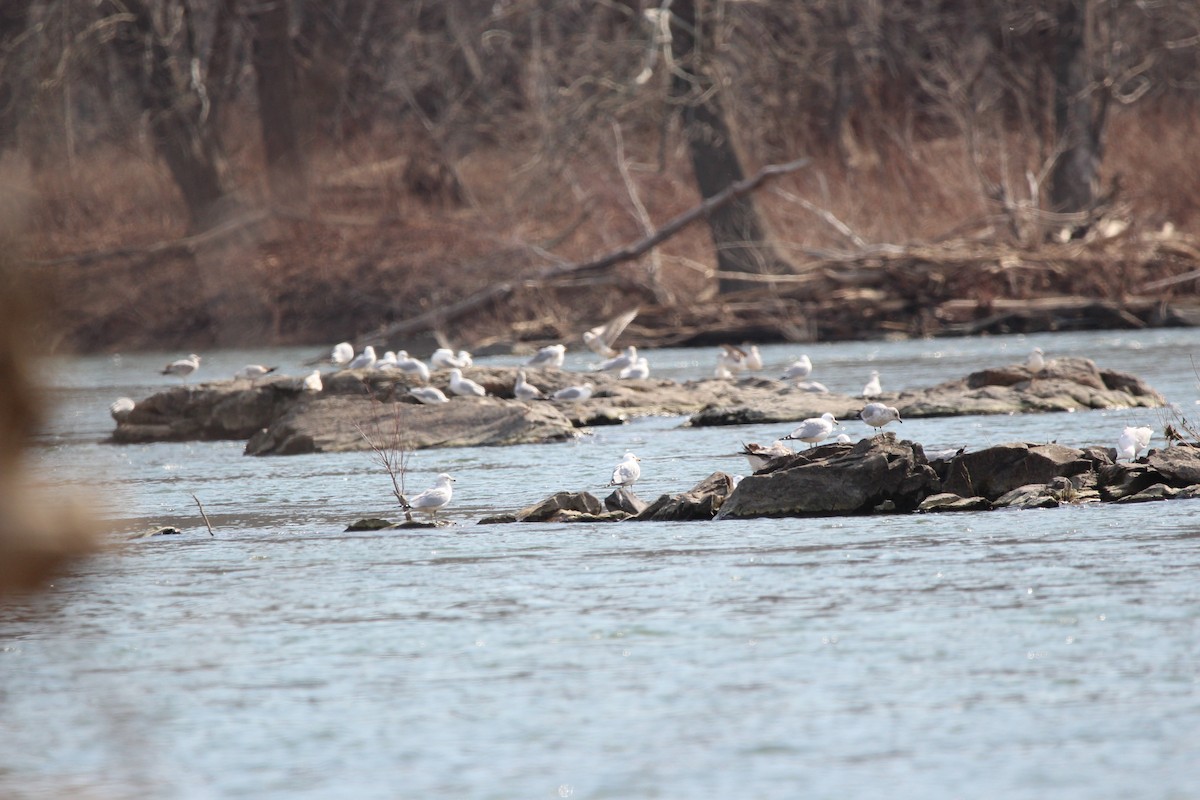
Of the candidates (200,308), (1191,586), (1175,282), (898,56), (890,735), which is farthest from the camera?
(898,56)

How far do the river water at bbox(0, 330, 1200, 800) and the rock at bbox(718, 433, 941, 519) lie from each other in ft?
0.72

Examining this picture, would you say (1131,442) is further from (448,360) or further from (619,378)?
(448,360)

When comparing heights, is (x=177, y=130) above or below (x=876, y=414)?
above

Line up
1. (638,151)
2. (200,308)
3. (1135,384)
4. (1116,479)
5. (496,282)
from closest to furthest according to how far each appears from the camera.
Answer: (1116,479) → (1135,384) → (496,282) → (200,308) → (638,151)

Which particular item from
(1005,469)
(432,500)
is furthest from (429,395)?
(1005,469)

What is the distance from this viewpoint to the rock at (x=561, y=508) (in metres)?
10.0

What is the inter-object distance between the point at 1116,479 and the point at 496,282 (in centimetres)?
1802

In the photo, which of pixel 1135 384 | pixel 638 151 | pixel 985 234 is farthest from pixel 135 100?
pixel 1135 384

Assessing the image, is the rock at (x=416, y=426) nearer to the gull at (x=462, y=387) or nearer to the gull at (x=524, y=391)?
the gull at (x=462, y=387)

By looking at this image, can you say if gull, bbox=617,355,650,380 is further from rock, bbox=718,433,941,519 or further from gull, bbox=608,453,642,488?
rock, bbox=718,433,941,519

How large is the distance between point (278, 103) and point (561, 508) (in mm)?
25424

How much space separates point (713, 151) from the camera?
93.6ft

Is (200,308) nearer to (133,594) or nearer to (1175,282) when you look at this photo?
(1175,282)

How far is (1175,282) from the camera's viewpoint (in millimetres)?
24547
